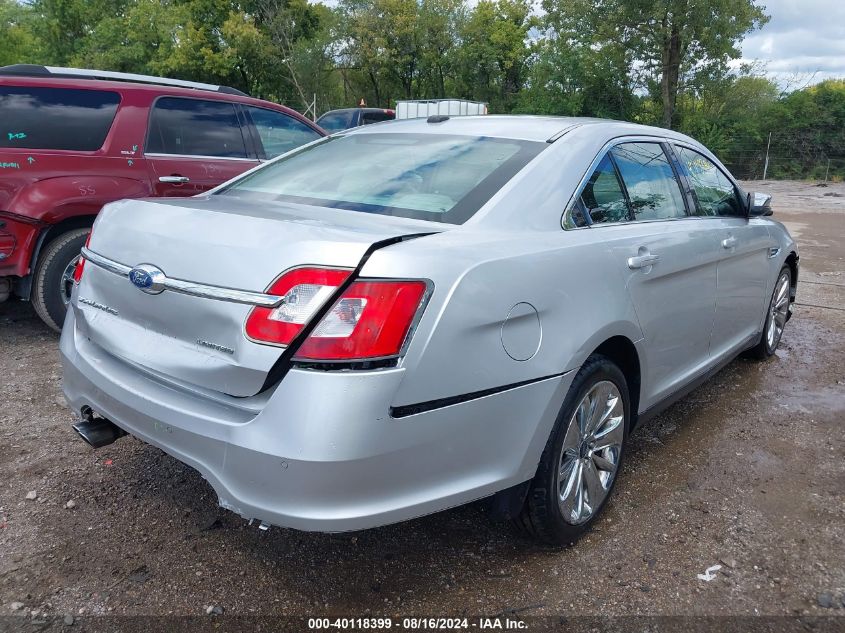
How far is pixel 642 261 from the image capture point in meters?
2.82

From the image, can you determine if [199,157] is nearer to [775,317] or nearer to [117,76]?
[117,76]

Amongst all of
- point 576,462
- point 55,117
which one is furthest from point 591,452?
point 55,117

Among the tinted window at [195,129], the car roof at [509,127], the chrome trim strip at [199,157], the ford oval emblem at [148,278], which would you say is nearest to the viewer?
the ford oval emblem at [148,278]

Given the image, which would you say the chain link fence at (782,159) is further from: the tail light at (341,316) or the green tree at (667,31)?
the tail light at (341,316)

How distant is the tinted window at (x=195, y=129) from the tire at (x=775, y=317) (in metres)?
4.39

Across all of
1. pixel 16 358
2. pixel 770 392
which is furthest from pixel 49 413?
pixel 770 392

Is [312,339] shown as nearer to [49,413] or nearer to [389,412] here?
[389,412]

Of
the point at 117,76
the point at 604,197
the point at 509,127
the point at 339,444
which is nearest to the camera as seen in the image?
the point at 339,444

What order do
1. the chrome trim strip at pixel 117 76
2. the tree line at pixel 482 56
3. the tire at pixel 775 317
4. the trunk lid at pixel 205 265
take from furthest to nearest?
the tree line at pixel 482 56 → the chrome trim strip at pixel 117 76 → the tire at pixel 775 317 → the trunk lid at pixel 205 265

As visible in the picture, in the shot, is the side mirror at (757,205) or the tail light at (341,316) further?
the side mirror at (757,205)

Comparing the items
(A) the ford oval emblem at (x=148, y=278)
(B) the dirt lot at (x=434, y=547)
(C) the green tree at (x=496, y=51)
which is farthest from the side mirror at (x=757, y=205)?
(C) the green tree at (x=496, y=51)

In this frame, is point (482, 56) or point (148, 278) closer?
point (148, 278)

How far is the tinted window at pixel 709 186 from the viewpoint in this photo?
375cm

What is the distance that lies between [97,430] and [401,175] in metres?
1.50
